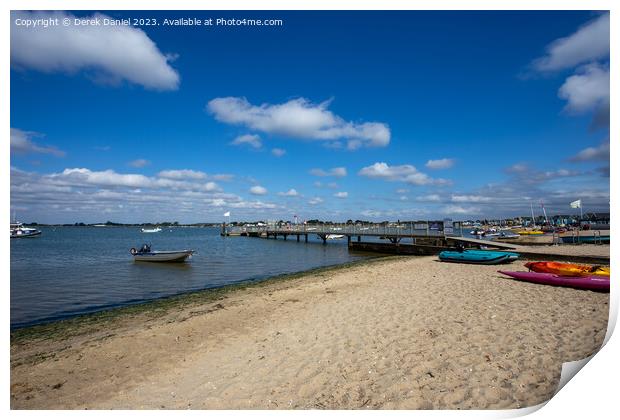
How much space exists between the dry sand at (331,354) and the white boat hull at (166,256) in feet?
55.2

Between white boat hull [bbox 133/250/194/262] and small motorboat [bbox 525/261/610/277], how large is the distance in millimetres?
23011

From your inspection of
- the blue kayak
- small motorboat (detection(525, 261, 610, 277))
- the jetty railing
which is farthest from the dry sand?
the jetty railing

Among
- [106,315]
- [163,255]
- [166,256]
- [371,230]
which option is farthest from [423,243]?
[106,315]

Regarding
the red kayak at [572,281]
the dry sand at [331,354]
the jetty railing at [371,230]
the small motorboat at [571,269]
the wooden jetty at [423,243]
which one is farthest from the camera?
the jetty railing at [371,230]

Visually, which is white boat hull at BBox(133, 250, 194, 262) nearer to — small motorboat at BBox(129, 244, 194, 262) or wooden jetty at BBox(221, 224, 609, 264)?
small motorboat at BBox(129, 244, 194, 262)

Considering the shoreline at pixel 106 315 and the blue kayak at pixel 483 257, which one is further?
the blue kayak at pixel 483 257

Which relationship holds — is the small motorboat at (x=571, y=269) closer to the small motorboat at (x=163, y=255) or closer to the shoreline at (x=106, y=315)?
the shoreline at (x=106, y=315)

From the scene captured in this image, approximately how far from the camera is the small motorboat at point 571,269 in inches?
448

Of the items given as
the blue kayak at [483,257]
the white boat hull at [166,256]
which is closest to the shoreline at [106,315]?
the blue kayak at [483,257]

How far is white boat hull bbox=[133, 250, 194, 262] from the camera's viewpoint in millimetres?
26766

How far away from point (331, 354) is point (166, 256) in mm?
24229
